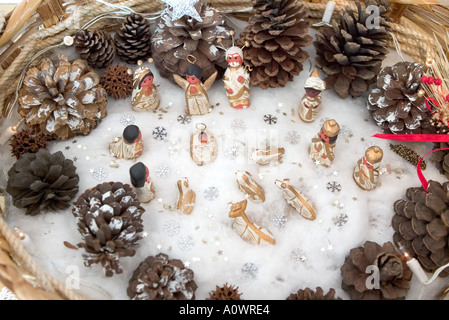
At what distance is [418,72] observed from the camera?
1261 millimetres

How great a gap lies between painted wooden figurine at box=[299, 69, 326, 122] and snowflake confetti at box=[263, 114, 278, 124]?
3.1 inches

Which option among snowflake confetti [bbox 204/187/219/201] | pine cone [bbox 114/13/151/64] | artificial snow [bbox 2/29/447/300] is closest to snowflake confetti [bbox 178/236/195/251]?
artificial snow [bbox 2/29/447/300]

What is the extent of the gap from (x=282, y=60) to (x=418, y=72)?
14.7 inches

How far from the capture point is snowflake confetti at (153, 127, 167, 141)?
1352mm

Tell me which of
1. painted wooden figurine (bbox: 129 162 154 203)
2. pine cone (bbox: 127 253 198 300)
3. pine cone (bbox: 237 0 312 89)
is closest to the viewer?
pine cone (bbox: 127 253 198 300)

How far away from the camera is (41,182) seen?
1139 mm

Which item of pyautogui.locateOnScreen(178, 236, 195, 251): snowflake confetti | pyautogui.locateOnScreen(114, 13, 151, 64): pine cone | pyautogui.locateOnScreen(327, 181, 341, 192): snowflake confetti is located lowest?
pyautogui.locateOnScreen(327, 181, 341, 192): snowflake confetti

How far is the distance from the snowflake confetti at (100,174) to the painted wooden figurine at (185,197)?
22cm

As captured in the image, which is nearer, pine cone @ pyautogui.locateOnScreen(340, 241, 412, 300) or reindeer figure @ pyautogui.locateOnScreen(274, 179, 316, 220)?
pine cone @ pyautogui.locateOnScreen(340, 241, 412, 300)

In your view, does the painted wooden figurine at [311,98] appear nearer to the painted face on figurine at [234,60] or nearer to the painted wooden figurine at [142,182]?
the painted face on figurine at [234,60]

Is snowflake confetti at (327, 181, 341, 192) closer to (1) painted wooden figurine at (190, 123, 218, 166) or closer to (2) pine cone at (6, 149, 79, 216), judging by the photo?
(1) painted wooden figurine at (190, 123, 218, 166)
